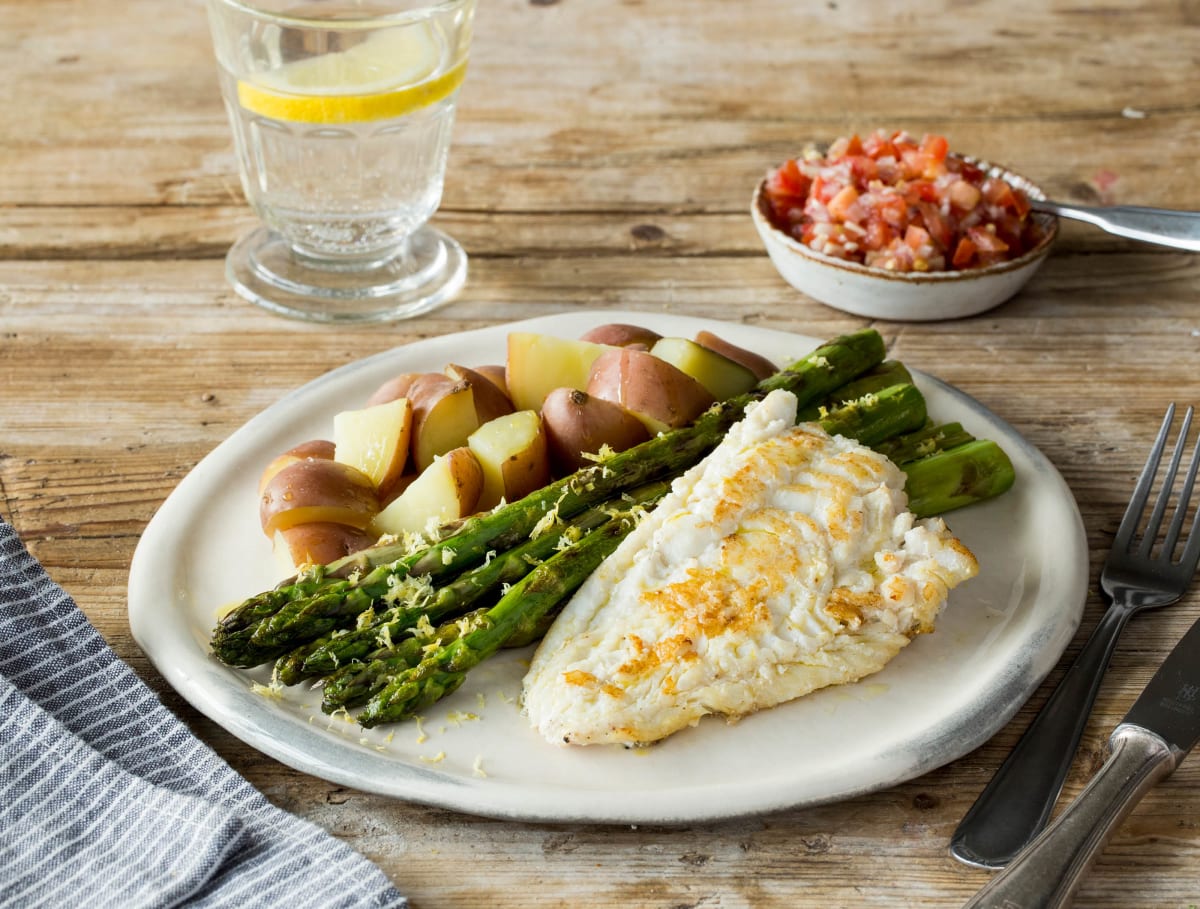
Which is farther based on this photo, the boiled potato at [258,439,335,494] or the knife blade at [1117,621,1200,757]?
the boiled potato at [258,439,335,494]

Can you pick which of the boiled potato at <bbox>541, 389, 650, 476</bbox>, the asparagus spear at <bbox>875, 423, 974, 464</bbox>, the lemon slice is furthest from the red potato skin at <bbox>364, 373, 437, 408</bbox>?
the asparagus spear at <bbox>875, 423, 974, 464</bbox>

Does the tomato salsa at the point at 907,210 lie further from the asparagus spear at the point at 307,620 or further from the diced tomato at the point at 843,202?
the asparagus spear at the point at 307,620

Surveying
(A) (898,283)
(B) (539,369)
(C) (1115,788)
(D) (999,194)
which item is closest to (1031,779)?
(C) (1115,788)

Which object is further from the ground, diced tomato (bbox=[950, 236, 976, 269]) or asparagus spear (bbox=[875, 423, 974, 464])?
diced tomato (bbox=[950, 236, 976, 269])

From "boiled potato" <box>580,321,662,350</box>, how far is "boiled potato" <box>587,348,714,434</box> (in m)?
0.24

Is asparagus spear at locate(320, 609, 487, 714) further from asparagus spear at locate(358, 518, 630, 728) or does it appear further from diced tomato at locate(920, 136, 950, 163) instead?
diced tomato at locate(920, 136, 950, 163)

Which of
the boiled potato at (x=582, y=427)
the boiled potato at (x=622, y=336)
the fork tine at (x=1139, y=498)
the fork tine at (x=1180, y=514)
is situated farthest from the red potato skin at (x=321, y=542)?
the fork tine at (x=1180, y=514)

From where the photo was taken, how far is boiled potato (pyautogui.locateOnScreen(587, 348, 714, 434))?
10.9 feet

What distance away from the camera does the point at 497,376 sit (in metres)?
3.63

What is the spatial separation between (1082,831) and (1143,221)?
279 cm

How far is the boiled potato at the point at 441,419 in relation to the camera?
3330 millimetres

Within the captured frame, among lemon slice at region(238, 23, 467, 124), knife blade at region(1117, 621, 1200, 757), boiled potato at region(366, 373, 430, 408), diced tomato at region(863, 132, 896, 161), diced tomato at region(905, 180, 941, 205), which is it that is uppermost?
lemon slice at region(238, 23, 467, 124)

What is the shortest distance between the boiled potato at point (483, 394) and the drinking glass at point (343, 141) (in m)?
1.17

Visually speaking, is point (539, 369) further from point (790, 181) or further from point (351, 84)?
point (790, 181)
